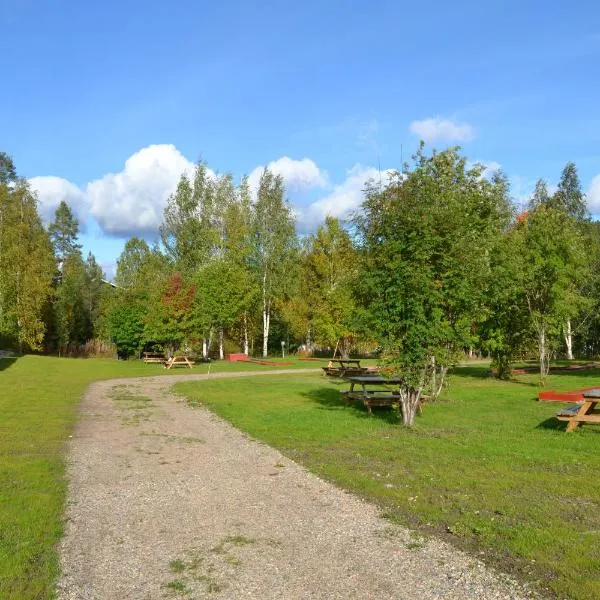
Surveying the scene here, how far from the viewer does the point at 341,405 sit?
15609 millimetres

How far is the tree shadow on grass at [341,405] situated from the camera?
13.2m

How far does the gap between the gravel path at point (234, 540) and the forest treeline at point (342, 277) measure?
14.3 feet

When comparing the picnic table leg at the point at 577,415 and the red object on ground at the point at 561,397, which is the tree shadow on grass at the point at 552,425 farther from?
the red object on ground at the point at 561,397

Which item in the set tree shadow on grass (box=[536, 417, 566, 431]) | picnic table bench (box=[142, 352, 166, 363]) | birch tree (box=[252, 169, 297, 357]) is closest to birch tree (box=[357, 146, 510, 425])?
tree shadow on grass (box=[536, 417, 566, 431])

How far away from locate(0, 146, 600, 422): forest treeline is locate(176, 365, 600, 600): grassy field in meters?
1.69

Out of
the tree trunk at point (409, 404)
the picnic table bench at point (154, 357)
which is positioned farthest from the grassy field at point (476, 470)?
the picnic table bench at point (154, 357)

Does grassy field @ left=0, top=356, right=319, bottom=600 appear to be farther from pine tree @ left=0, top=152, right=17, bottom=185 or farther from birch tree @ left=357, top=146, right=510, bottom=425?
pine tree @ left=0, top=152, right=17, bottom=185

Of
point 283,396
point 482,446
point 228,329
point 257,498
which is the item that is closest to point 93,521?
point 257,498

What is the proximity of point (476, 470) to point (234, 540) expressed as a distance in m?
3.82

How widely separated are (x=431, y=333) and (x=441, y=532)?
19.1ft

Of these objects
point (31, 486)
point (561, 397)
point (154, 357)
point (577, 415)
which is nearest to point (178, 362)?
point (154, 357)

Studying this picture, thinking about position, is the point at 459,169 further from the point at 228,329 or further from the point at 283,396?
the point at 228,329

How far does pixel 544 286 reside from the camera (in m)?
22.3

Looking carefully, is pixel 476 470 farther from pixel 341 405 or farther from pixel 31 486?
pixel 341 405
